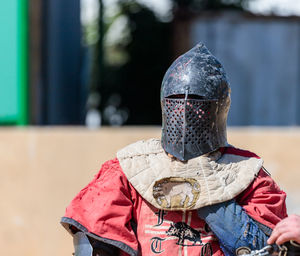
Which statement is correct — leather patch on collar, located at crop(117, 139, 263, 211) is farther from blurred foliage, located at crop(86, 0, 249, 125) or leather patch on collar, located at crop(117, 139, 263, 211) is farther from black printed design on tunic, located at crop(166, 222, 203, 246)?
blurred foliage, located at crop(86, 0, 249, 125)

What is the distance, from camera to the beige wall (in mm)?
5121

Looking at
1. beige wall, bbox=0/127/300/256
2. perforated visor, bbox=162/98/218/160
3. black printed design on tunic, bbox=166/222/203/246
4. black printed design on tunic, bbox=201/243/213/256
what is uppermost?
perforated visor, bbox=162/98/218/160

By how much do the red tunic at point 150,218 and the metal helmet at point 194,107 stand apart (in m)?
0.25

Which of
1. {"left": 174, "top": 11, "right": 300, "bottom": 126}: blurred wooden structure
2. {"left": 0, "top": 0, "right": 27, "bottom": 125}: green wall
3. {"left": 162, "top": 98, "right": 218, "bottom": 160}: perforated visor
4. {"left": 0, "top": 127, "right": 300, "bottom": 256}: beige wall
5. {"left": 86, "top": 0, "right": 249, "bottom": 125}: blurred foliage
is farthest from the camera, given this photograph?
{"left": 86, "top": 0, "right": 249, "bottom": 125}: blurred foliage

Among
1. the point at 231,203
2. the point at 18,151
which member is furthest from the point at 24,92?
the point at 231,203

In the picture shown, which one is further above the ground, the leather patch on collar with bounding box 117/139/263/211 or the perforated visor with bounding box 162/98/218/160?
the perforated visor with bounding box 162/98/218/160

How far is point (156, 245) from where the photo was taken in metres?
2.55

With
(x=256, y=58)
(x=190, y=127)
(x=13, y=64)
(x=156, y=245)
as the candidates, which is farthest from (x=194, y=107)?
(x=256, y=58)

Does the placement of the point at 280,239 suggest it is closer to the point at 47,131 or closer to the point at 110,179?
the point at 110,179

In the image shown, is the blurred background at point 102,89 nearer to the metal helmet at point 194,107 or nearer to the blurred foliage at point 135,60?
the blurred foliage at point 135,60

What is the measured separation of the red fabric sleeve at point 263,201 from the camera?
2.49 metres

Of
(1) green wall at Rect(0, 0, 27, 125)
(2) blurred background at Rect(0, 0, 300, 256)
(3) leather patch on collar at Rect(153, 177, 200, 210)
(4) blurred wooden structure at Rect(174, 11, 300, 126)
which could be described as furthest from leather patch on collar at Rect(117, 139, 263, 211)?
(4) blurred wooden structure at Rect(174, 11, 300, 126)

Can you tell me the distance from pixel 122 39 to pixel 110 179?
27.6 ft

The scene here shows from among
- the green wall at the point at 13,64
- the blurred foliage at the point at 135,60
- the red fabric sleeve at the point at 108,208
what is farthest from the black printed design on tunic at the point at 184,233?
the blurred foliage at the point at 135,60
